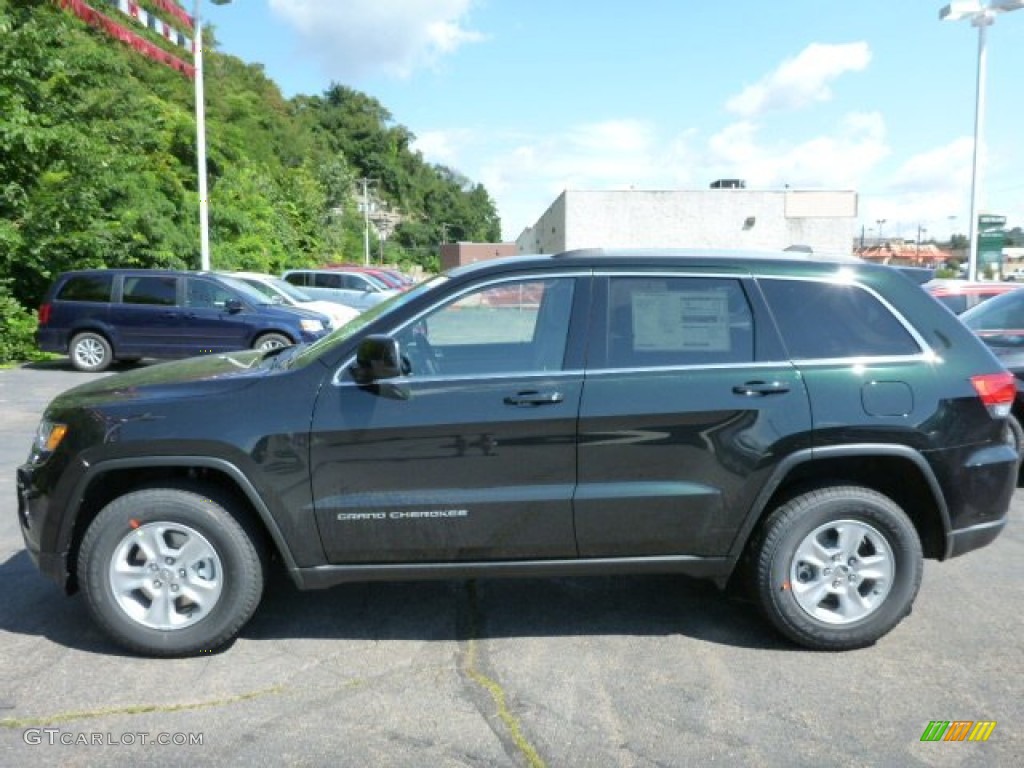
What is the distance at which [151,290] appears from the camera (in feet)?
44.9

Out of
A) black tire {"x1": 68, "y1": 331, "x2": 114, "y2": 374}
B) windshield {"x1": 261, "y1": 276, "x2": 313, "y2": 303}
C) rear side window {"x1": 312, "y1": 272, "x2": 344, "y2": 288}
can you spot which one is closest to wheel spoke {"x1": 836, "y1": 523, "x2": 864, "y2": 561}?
black tire {"x1": 68, "y1": 331, "x2": 114, "y2": 374}

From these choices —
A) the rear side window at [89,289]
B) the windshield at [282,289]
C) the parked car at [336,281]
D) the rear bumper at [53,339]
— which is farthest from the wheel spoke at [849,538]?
the parked car at [336,281]

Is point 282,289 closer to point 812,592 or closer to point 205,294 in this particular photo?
point 205,294

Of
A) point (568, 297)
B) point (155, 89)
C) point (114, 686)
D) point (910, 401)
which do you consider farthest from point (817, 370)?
point (155, 89)

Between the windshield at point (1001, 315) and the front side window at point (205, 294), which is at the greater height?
the front side window at point (205, 294)

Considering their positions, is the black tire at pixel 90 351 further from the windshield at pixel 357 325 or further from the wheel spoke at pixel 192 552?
the wheel spoke at pixel 192 552

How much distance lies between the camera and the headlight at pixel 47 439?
148 inches

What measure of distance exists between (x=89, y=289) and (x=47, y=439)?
11.2 m

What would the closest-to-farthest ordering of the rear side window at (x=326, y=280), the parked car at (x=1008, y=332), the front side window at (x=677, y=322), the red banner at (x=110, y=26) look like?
the front side window at (x=677, y=322), the parked car at (x=1008, y=332), the red banner at (x=110, y=26), the rear side window at (x=326, y=280)

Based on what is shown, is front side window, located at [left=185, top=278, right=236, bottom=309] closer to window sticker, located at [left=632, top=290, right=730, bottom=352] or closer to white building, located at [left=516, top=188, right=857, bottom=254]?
window sticker, located at [left=632, top=290, right=730, bottom=352]

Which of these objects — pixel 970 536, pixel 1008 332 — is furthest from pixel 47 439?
pixel 1008 332

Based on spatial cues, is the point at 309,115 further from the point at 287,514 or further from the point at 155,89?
the point at 287,514

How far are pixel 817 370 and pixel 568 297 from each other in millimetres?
1154

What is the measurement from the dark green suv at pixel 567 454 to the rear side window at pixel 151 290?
33.9 feet
